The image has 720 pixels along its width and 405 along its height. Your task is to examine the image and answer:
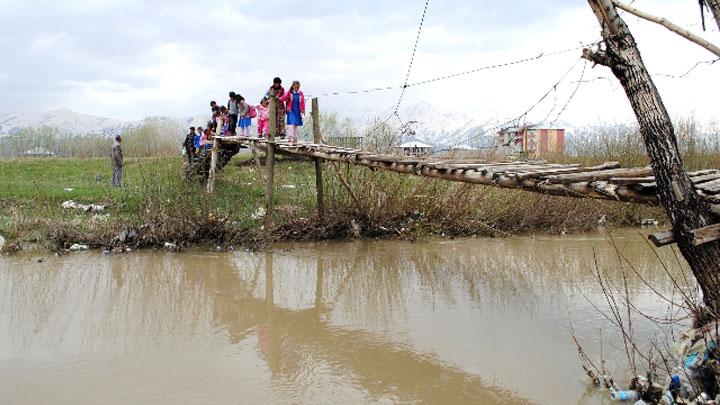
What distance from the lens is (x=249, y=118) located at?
13.2 meters

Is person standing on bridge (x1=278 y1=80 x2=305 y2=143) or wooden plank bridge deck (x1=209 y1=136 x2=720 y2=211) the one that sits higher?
person standing on bridge (x1=278 y1=80 x2=305 y2=143)

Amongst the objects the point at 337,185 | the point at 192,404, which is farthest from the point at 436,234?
the point at 192,404

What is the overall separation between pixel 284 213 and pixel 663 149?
791 centimetres

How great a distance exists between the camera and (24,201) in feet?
37.7

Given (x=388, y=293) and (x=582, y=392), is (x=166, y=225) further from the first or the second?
(x=582, y=392)

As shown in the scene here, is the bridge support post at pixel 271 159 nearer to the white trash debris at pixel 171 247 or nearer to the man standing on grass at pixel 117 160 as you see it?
the white trash debris at pixel 171 247

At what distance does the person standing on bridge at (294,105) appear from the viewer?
10.7 meters

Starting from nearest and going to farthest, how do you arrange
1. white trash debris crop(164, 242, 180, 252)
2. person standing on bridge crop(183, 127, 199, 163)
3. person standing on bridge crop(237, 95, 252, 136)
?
white trash debris crop(164, 242, 180, 252) < person standing on bridge crop(237, 95, 252, 136) < person standing on bridge crop(183, 127, 199, 163)

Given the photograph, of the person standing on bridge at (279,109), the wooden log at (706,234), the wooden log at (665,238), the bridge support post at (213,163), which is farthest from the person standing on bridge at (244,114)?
the wooden log at (706,234)

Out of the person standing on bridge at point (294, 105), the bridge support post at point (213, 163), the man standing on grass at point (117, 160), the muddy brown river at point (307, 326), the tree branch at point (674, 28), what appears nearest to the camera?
the tree branch at point (674, 28)

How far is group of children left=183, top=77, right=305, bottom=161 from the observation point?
35.3 ft

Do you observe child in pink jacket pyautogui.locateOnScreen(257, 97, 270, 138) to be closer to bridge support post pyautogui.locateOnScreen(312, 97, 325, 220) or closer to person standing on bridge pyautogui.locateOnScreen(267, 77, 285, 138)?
person standing on bridge pyautogui.locateOnScreen(267, 77, 285, 138)

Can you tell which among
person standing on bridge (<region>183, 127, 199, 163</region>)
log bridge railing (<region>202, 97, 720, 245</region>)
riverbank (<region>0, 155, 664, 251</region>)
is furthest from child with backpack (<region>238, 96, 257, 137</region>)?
log bridge railing (<region>202, 97, 720, 245</region>)

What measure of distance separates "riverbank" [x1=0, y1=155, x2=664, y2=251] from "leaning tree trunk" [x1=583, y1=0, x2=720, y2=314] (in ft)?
22.4
